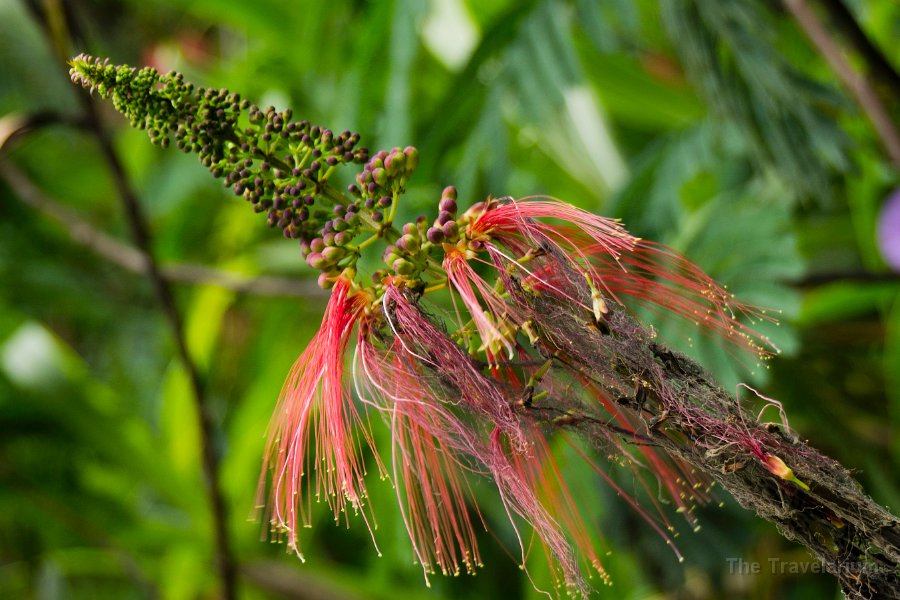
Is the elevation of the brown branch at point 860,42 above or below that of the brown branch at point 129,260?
below

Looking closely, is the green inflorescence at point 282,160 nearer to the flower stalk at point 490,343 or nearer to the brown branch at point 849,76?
the flower stalk at point 490,343

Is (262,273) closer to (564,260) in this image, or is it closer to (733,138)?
(733,138)

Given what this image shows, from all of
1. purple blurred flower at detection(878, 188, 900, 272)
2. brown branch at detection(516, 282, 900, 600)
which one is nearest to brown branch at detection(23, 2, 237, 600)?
brown branch at detection(516, 282, 900, 600)

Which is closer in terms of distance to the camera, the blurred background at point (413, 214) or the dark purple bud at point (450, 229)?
the dark purple bud at point (450, 229)

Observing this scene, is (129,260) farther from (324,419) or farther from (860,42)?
(860,42)

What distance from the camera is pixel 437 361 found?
428 mm

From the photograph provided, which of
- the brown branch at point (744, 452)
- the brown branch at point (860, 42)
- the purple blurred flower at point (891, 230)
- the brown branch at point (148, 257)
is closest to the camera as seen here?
the brown branch at point (744, 452)

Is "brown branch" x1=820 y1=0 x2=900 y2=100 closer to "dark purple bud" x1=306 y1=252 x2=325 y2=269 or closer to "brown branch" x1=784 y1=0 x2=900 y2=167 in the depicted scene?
"brown branch" x1=784 y1=0 x2=900 y2=167

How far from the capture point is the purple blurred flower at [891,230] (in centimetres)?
120

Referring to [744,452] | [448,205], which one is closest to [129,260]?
[448,205]

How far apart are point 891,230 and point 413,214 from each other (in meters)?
0.71

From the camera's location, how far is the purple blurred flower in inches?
47.1

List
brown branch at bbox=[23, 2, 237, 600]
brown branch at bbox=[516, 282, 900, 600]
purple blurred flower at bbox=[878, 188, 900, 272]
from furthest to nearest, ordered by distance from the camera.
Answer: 1. purple blurred flower at bbox=[878, 188, 900, 272]
2. brown branch at bbox=[23, 2, 237, 600]
3. brown branch at bbox=[516, 282, 900, 600]

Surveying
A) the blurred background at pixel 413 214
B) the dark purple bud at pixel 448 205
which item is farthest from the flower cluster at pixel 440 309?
the blurred background at pixel 413 214
